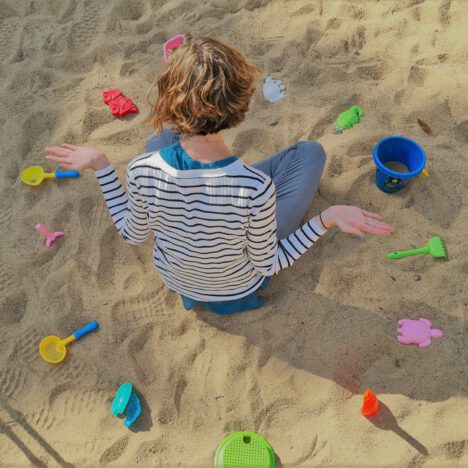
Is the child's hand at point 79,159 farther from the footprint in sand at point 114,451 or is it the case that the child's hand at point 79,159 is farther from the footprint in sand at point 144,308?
the footprint in sand at point 114,451

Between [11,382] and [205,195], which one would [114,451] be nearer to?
[11,382]

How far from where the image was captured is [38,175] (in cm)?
234

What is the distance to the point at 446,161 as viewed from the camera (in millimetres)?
2195

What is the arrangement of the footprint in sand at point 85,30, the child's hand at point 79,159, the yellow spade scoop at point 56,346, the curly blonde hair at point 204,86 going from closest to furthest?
the curly blonde hair at point 204,86 < the child's hand at point 79,159 < the yellow spade scoop at point 56,346 < the footprint in sand at point 85,30

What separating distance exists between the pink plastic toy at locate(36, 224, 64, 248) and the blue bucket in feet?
4.63

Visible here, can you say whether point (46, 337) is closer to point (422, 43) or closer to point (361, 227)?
point (361, 227)

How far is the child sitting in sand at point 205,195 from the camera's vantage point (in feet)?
3.80

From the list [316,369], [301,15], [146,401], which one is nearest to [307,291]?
[316,369]

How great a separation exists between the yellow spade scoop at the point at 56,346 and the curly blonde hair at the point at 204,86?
42.0 inches

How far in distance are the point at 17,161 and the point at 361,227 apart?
1777 millimetres

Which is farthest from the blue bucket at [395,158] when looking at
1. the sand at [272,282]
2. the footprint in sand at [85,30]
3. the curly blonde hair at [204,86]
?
the footprint in sand at [85,30]

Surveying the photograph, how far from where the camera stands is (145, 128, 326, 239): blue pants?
1.93m

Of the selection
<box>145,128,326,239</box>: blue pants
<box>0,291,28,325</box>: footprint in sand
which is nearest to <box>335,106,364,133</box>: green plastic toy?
<box>145,128,326,239</box>: blue pants

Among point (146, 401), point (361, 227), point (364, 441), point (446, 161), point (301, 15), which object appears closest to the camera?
point (361, 227)
